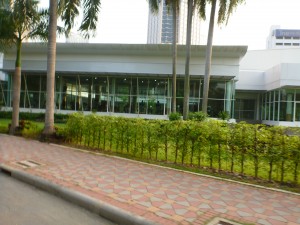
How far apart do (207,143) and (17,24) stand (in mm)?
10741

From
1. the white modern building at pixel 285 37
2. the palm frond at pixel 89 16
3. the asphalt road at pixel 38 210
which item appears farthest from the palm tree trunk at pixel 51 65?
the white modern building at pixel 285 37

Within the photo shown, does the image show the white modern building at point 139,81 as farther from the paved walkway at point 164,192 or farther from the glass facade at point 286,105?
the paved walkway at point 164,192

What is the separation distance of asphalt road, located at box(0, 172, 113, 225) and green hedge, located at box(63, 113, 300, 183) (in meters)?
3.89

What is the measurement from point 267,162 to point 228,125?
5.01 ft

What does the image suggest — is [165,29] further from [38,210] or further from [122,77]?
[38,210]

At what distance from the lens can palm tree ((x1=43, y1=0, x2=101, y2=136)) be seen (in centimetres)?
1173

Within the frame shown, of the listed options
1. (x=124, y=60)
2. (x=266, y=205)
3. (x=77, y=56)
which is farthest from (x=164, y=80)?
(x=266, y=205)

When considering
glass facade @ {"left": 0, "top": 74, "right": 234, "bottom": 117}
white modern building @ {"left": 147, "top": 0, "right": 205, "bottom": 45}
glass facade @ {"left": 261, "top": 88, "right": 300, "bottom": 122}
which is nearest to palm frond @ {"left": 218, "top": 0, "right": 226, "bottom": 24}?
white modern building @ {"left": 147, "top": 0, "right": 205, "bottom": 45}

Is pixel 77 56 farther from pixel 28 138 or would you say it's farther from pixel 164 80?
pixel 28 138

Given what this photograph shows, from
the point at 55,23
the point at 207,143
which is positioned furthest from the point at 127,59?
the point at 207,143

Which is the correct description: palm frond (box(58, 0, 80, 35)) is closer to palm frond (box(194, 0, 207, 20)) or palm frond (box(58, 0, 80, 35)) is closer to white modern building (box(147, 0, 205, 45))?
palm frond (box(194, 0, 207, 20))

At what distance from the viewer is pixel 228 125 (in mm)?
7668

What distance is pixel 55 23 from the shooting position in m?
11.8

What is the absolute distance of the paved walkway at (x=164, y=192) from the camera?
4.38m
